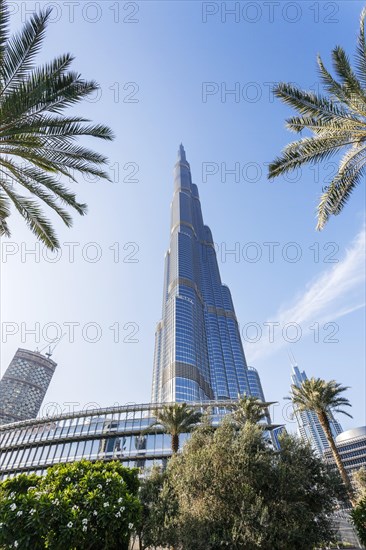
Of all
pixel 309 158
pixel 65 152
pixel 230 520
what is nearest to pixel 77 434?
pixel 230 520

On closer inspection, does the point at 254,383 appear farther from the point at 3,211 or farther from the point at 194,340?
the point at 3,211

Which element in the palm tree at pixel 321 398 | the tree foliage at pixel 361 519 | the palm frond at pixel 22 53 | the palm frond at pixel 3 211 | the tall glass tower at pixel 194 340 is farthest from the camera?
the tall glass tower at pixel 194 340

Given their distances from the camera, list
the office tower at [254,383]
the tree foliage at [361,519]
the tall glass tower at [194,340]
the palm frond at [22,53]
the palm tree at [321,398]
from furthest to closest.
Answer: the office tower at [254,383] < the tall glass tower at [194,340] < the palm tree at [321,398] < the tree foliage at [361,519] < the palm frond at [22,53]

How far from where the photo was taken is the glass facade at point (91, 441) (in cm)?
3594

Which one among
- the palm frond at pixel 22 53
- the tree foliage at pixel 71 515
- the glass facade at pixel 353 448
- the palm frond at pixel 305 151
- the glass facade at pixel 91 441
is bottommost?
the tree foliage at pixel 71 515

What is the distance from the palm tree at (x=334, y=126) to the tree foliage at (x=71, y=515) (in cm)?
1247

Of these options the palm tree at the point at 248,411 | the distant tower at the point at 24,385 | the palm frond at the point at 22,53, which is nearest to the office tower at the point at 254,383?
the distant tower at the point at 24,385

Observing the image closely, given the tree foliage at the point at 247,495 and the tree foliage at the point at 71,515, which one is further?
the tree foliage at the point at 247,495

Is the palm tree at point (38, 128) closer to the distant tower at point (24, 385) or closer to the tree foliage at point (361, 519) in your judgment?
the tree foliage at point (361, 519)

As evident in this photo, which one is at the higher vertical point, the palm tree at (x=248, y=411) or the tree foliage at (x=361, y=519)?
the palm tree at (x=248, y=411)

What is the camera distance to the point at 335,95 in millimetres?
10531

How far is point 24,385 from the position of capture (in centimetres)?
16662

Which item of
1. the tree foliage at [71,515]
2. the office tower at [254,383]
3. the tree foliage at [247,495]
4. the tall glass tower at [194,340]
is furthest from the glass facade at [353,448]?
the tree foliage at [71,515]

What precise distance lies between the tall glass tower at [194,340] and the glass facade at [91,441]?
64.7m
